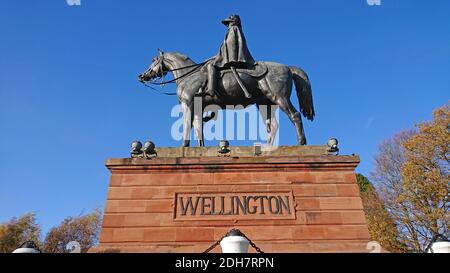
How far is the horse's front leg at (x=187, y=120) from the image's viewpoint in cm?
1280

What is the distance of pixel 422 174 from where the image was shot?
81.1 feet

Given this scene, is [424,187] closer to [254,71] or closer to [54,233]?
[254,71]

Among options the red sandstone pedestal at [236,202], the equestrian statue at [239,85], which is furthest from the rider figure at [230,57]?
the red sandstone pedestal at [236,202]

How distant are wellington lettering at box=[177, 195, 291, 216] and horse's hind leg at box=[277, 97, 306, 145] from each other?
293 cm

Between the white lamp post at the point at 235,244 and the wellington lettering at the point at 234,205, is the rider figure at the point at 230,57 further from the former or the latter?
the white lamp post at the point at 235,244

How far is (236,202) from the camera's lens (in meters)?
10.7

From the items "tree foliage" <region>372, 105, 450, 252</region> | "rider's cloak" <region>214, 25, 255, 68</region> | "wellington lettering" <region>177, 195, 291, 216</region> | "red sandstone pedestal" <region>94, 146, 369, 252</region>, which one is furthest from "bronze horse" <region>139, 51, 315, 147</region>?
"tree foliage" <region>372, 105, 450, 252</region>

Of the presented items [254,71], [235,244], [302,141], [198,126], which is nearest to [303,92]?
[254,71]

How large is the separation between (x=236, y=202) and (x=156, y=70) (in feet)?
23.4

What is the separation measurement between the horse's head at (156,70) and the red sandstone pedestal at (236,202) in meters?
4.50

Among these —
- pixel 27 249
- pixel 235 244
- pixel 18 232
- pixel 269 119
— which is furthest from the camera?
pixel 18 232

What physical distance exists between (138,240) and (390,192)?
2391 centimetres
